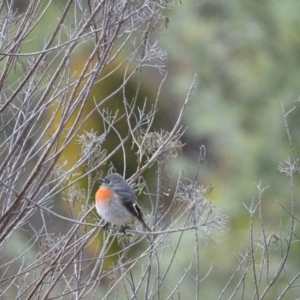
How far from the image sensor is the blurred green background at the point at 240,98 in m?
9.48

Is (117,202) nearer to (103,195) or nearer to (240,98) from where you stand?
(103,195)

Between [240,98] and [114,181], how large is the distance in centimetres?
547

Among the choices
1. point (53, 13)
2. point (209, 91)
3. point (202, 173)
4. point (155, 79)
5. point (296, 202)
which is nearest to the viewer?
point (296, 202)

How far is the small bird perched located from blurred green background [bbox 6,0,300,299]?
279 cm

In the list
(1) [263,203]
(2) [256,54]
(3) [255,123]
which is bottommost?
(1) [263,203]

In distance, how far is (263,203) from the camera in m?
9.98

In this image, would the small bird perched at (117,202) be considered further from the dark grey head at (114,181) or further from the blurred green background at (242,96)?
the blurred green background at (242,96)

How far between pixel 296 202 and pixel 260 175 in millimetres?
591

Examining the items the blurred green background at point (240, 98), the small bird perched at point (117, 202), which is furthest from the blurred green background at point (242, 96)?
the small bird perched at point (117, 202)

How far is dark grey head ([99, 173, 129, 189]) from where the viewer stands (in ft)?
18.7

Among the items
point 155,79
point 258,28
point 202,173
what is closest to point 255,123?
point 258,28

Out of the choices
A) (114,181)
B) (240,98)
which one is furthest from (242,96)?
(114,181)

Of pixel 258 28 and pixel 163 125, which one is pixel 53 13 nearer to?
pixel 163 125

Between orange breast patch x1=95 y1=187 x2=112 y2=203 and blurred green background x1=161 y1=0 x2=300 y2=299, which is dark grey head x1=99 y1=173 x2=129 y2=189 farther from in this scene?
blurred green background x1=161 y1=0 x2=300 y2=299
